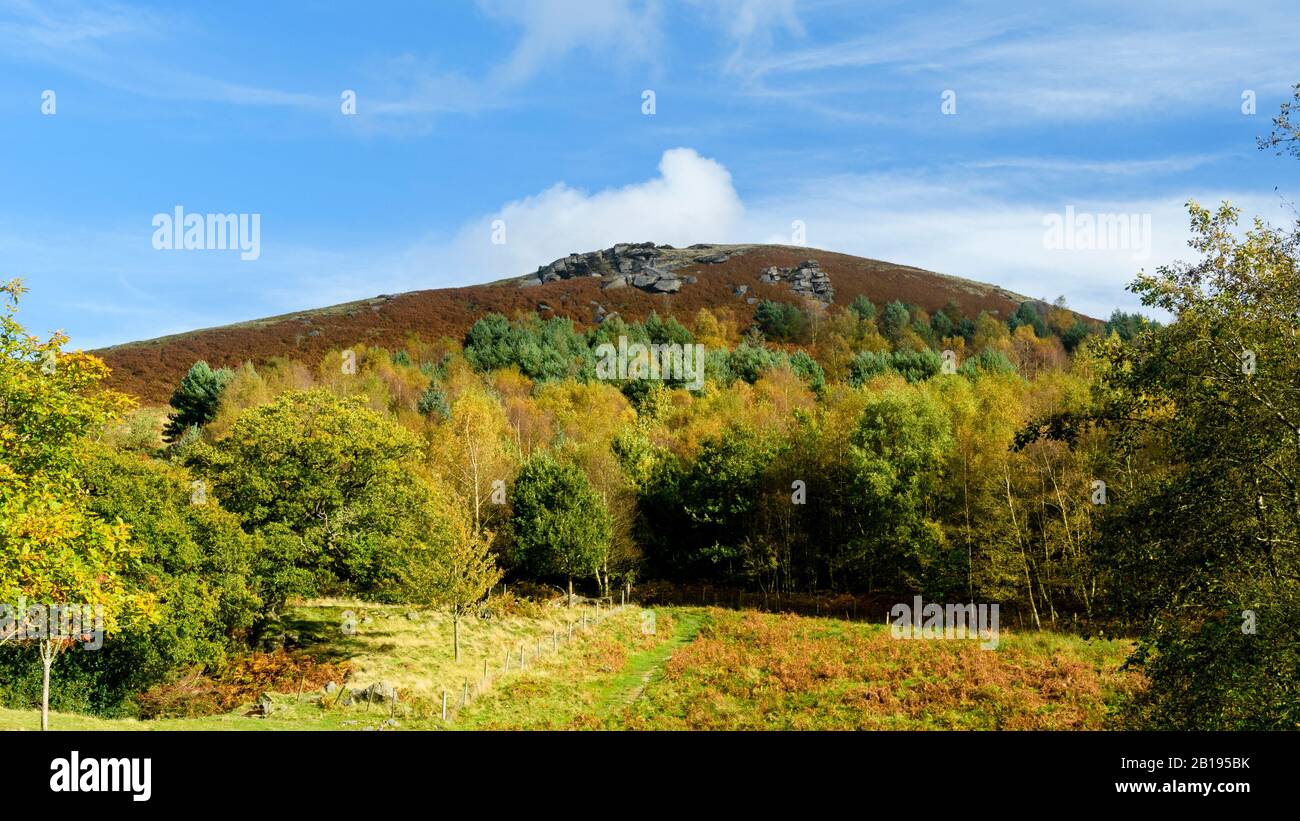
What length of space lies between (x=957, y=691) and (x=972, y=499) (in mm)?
22083

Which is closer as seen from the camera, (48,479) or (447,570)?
(48,479)

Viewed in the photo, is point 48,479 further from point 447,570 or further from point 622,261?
point 622,261

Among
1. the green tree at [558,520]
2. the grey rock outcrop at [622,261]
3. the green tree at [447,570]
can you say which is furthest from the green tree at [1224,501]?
the grey rock outcrop at [622,261]

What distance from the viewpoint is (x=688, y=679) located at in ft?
113

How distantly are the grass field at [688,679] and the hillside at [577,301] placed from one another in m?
66.5

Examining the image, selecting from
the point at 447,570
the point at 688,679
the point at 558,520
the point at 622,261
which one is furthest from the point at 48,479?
the point at 622,261

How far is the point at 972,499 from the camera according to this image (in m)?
50.2

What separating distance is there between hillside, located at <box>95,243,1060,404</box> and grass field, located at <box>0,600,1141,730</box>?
66.5 meters

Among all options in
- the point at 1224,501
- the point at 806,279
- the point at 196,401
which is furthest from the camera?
the point at 806,279

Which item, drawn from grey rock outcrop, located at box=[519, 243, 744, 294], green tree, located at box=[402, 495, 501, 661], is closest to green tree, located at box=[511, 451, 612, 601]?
green tree, located at box=[402, 495, 501, 661]

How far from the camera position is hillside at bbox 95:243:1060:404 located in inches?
3975

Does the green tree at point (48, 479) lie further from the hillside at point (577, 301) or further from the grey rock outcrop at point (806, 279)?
the grey rock outcrop at point (806, 279)

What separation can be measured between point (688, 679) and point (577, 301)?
91053 millimetres

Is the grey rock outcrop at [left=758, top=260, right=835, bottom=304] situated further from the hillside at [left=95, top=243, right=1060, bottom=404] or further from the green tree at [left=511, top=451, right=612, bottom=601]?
the green tree at [left=511, top=451, right=612, bottom=601]
